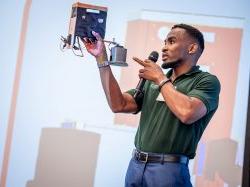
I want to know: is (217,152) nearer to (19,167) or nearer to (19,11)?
(19,167)

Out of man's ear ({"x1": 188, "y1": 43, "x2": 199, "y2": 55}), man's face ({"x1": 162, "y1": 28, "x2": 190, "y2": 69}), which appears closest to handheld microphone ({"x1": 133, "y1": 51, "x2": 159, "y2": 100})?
man's face ({"x1": 162, "y1": 28, "x2": 190, "y2": 69})

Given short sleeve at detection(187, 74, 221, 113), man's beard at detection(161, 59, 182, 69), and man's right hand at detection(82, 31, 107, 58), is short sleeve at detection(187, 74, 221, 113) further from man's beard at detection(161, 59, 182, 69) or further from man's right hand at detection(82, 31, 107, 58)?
man's right hand at detection(82, 31, 107, 58)

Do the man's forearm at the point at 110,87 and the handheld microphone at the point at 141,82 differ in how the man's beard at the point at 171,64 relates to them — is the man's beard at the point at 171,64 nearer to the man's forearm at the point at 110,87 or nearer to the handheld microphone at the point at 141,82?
the handheld microphone at the point at 141,82

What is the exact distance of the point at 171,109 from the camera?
4.97ft

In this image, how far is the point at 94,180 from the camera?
261cm

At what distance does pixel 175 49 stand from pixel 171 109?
38cm

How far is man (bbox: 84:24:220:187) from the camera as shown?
5.05ft

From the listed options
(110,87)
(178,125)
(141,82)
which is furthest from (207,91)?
(110,87)

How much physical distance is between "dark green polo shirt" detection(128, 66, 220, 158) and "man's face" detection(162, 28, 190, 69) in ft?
0.34

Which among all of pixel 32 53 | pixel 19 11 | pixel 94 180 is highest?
pixel 19 11

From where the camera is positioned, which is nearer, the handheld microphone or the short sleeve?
the short sleeve

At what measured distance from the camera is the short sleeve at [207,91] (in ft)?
5.12

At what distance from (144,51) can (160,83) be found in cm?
106

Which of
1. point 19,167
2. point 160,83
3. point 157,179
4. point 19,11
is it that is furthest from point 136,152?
point 19,11
